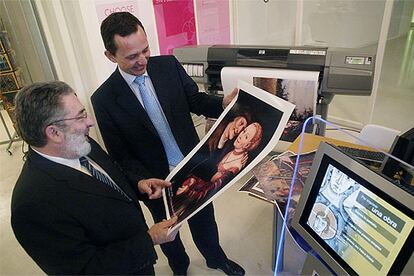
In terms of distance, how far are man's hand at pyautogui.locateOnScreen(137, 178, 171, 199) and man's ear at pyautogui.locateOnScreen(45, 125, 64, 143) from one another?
383 millimetres

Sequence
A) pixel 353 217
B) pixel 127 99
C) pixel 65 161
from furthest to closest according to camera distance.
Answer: pixel 127 99 → pixel 65 161 → pixel 353 217

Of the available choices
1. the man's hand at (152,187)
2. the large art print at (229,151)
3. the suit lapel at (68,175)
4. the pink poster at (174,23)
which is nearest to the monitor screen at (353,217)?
the large art print at (229,151)

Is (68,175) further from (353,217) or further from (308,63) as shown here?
(308,63)

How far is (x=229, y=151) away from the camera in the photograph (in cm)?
94

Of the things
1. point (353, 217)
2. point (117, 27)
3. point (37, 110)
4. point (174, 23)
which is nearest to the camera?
point (353, 217)

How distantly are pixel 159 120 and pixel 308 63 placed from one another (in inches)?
43.9

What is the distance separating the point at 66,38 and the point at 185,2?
1.19 metres

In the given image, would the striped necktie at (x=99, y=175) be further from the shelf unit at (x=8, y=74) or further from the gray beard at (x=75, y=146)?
the shelf unit at (x=8, y=74)

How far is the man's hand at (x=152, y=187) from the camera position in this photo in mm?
1125

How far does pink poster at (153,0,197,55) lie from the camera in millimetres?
2506

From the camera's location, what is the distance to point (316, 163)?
0.77 m

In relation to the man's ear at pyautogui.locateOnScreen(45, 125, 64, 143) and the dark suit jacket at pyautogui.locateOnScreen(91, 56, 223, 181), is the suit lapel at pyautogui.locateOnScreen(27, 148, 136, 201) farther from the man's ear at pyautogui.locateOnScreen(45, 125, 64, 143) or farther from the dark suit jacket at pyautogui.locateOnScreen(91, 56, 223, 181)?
the dark suit jacket at pyautogui.locateOnScreen(91, 56, 223, 181)

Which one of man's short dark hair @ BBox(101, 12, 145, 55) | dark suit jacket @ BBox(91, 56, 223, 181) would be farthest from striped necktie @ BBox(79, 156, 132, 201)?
man's short dark hair @ BBox(101, 12, 145, 55)

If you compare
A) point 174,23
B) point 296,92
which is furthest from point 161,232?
point 174,23
